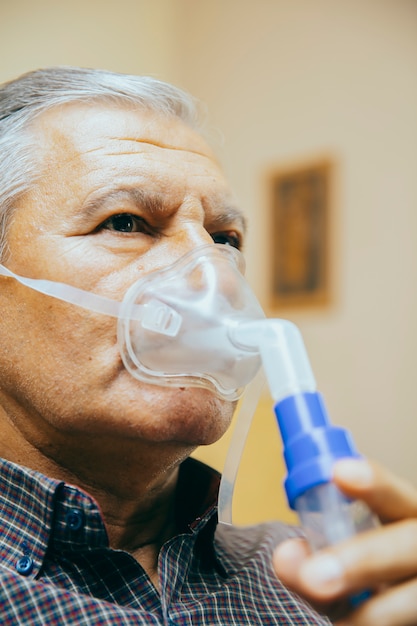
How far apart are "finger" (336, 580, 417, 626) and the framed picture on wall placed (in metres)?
1.73

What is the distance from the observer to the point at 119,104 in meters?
1.07

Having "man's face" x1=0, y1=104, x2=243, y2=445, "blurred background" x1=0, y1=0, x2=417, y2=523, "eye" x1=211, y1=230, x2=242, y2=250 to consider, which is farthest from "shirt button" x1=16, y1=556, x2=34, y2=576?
"blurred background" x1=0, y1=0, x2=417, y2=523

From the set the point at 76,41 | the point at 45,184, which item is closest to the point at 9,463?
the point at 45,184

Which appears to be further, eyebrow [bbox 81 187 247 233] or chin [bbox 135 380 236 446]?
eyebrow [bbox 81 187 247 233]

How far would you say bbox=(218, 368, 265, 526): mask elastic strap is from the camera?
2.77 feet

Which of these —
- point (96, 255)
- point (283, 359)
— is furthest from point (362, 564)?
point (96, 255)

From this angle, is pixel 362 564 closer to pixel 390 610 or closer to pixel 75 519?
pixel 390 610

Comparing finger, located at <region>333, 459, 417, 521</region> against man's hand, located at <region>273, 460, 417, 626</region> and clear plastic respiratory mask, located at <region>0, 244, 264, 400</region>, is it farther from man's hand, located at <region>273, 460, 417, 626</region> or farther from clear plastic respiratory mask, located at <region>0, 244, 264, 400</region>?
clear plastic respiratory mask, located at <region>0, 244, 264, 400</region>

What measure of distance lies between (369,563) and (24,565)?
1.64 feet

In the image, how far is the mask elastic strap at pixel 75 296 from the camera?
2.95 ft

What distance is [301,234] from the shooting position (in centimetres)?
230

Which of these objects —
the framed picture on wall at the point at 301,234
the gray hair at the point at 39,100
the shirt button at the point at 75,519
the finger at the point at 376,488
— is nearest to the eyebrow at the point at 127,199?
the gray hair at the point at 39,100

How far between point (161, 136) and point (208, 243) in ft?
0.67

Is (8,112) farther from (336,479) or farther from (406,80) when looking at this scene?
(406,80)
